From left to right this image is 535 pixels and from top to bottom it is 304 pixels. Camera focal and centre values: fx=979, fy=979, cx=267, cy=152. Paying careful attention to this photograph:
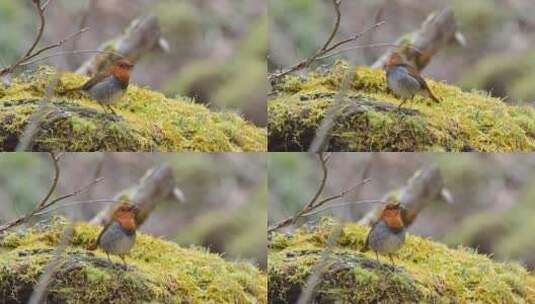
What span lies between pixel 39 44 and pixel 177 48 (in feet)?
1.74

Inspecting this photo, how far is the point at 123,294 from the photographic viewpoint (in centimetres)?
376

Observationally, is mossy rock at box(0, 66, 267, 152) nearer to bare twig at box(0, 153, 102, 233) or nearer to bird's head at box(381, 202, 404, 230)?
bare twig at box(0, 153, 102, 233)

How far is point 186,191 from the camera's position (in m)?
3.91

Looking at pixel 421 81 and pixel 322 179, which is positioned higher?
pixel 421 81

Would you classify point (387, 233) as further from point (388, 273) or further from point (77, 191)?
point (77, 191)

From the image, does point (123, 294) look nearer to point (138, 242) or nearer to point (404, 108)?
point (138, 242)

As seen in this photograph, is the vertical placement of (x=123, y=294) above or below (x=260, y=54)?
below

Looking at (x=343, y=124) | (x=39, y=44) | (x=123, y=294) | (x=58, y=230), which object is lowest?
(x=123, y=294)

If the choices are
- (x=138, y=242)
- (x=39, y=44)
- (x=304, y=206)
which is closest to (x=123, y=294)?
(x=138, y=242)

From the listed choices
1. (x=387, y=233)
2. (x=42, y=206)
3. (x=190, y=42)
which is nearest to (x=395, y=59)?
(x=387, y=233)

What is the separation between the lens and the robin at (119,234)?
12.4 feet

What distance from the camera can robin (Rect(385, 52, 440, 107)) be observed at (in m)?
3.78

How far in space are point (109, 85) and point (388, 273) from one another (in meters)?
1.29

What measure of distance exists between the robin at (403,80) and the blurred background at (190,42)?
0.50 m
